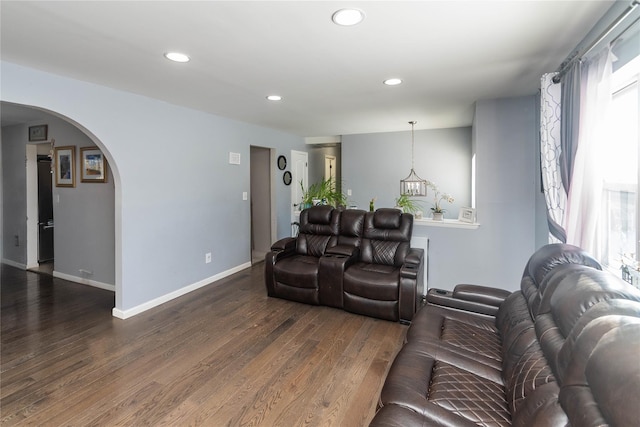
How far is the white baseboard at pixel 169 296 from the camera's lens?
131 inches

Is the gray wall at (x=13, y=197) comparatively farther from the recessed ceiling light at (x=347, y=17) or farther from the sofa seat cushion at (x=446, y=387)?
the sofa seat cushion at (x=446, y=387)

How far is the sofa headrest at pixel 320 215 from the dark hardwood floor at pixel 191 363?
44.8 inches

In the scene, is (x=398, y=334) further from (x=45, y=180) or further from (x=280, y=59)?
(x=45, y=180)

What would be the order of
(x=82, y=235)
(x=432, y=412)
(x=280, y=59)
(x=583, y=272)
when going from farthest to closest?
(x=82, y=235) → (x=280, y=59) → (x=583, y=272) → (x=432, y=412)

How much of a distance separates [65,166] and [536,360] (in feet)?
17.8

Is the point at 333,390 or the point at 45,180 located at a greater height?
the point at 45,180

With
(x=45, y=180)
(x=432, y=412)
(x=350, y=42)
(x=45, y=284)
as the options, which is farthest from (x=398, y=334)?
(x=45, y=180)

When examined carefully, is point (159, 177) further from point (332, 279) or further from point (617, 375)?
point (617, 375)

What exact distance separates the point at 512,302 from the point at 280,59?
234cm

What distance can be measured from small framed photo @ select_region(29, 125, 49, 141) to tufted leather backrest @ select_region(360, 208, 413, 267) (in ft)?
15.5

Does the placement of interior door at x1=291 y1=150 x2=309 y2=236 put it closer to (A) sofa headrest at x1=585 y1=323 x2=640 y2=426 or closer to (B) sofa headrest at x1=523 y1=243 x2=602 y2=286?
(B) sofa headrest at x1=523 y1=243 x2=602 y2=286

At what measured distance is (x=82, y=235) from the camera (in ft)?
14.1

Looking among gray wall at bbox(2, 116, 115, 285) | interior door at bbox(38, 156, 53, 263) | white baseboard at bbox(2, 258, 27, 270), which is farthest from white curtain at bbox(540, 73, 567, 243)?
white baseboard at bbox(2, 258, 27, 270)

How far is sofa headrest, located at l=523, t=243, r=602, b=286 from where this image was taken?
1.67m
